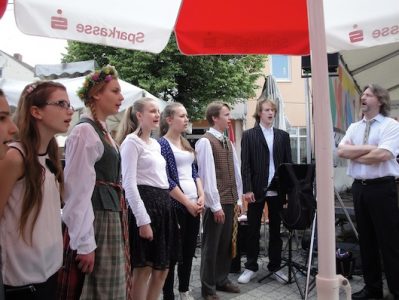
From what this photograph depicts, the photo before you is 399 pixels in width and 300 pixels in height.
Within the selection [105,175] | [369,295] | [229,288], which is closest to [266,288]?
[229,288]

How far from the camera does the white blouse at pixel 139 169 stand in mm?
3377

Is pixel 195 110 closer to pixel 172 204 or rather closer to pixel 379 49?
pixel 379 49

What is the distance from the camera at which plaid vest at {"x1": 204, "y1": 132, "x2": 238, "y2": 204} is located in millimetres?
4766

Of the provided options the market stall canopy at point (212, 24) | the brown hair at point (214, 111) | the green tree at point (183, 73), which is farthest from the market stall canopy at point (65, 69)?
the green tree at point (183, 73)

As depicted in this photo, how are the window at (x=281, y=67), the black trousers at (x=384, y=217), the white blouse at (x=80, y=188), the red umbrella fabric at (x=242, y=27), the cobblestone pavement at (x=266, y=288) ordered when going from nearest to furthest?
1. the white blouse at (x=80, y=188)
2. the red umbrella fabric at (x=242, y=27)
3. the black trousers at (x=384, y=217)
4. the cobblestone pavement at (x=266, y=288)
5. the window at (x=281, y=67)

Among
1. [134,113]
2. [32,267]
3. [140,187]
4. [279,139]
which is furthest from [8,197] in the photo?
[279,139]

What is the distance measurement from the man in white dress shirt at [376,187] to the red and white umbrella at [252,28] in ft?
5.88

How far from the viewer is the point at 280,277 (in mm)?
5309

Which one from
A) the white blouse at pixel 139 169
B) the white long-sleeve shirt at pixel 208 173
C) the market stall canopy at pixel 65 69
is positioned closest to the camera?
the white blouse at pixel 139 169

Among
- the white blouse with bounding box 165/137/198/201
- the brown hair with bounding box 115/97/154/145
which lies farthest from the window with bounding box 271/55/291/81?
the brown hair with bounding box 115/97/154/145

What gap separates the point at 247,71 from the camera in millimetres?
21203

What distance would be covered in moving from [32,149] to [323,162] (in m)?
1.50

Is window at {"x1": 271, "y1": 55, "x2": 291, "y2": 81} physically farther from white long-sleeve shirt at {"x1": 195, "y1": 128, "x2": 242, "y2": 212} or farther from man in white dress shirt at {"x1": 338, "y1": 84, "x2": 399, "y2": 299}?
white long-sleeve shirt at {"x1": 195, "y1": 128, "x2": 242, "y2": 212}

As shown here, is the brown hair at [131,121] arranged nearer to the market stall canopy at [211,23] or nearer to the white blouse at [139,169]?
the white blouse at [139,169]
